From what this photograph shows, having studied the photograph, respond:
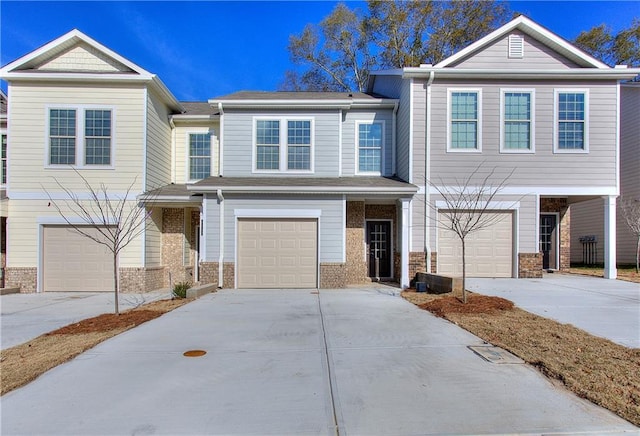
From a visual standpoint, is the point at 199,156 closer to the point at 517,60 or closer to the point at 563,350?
the point at 517,60

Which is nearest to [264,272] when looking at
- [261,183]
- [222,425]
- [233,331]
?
[261,183]

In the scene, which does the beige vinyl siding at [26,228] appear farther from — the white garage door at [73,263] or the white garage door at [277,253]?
the white garage door at [277,253]

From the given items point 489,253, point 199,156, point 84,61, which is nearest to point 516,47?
point 489,253

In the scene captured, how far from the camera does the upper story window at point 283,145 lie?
42.1 ft

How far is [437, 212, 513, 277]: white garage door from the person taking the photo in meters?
12.2

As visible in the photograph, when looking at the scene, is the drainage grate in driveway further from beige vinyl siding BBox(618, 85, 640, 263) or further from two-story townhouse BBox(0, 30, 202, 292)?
beige vinyl siding BBox(618, 85, 640, 263)

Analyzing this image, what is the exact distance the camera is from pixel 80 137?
11703 millimetres

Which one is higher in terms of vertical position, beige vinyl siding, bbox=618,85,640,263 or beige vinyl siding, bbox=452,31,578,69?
beige vinyl siding, bbox=452,31,578,69

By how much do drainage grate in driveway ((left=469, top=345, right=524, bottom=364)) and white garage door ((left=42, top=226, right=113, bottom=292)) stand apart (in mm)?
10937

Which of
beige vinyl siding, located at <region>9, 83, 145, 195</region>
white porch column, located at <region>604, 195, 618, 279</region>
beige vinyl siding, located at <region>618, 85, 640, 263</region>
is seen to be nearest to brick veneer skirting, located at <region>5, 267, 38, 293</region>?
beige vinyl siding, located at <region>9, 83, 145, 195</region>

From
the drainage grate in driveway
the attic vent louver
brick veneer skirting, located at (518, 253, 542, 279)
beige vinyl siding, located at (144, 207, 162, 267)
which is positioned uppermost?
the attic vent louver

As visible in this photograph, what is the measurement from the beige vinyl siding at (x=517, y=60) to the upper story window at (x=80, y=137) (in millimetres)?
11650

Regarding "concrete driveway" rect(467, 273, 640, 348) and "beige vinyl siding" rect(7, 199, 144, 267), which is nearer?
"concrete driveway" rect(467, 273, 640, 348)

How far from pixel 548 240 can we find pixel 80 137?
17554 millimetres
